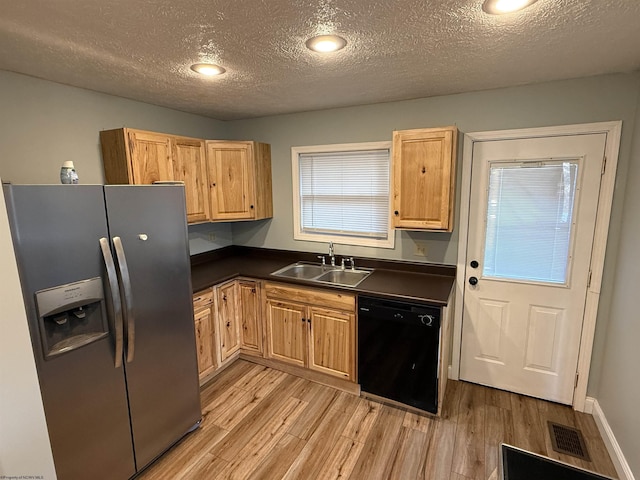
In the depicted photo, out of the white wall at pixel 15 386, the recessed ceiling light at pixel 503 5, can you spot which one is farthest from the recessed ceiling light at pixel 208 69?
→ the recessed ceiling light at pixel 503 5

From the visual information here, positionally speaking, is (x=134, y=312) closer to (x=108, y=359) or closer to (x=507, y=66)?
(x=108, y=359)

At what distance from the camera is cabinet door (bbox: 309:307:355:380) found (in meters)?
2.60

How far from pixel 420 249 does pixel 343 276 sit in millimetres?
731

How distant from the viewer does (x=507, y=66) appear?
1.96 meters

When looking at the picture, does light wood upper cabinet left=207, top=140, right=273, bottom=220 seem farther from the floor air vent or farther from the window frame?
the floor air vent

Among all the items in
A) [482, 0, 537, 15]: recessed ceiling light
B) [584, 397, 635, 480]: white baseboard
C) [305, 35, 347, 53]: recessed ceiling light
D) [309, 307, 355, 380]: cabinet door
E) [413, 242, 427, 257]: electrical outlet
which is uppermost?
[305, 35, 347, 53]: recessed ceiling light

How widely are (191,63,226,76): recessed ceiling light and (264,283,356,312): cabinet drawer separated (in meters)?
1.65

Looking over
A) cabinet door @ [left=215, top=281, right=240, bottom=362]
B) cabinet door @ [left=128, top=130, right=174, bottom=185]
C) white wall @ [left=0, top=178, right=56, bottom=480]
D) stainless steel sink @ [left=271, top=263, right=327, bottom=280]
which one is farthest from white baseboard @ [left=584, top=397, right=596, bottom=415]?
cabinet door @ [left=128, top=130, right=174, bottom=185]

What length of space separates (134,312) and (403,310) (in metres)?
1.69

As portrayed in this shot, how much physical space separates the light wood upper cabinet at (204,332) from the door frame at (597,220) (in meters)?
2.06

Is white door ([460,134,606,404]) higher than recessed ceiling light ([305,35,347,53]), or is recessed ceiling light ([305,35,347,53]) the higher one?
recessed ceiling light ([305,35,347,53])

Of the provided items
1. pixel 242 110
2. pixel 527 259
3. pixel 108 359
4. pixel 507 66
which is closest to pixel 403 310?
pixel 527 259

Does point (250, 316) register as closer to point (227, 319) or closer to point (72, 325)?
point (227, 319)

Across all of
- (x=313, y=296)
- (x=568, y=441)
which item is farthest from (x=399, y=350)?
(x=568, y=441)
